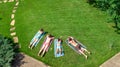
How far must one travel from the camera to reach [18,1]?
83.4ft

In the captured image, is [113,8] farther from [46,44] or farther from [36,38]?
[36,38]

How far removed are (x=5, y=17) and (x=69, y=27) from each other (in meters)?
6.31

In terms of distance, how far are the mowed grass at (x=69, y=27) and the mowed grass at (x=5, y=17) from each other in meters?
0.86

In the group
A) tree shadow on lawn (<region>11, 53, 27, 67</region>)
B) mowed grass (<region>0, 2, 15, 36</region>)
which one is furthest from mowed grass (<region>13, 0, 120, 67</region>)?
mowed grass (<region>0, 2, 15, 36</region>)

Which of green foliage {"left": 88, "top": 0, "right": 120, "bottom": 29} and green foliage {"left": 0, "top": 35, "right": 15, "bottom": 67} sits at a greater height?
green foliage {"left": 88, "top": 0, "right": 120, "bottom": 29}

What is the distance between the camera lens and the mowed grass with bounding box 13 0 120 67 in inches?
736

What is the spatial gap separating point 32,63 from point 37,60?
1.51 feet

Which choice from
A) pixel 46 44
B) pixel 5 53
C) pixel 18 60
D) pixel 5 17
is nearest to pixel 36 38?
pixel 46 44

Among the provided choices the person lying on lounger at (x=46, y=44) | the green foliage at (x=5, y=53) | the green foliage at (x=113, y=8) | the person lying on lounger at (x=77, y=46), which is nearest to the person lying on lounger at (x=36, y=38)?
the person lying on lounger at (x=46, y=44)

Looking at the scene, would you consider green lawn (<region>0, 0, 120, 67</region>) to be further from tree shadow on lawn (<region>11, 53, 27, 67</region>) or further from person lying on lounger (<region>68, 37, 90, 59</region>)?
tree shadow on lawn (<region>11, 53, 27, 67</region>)

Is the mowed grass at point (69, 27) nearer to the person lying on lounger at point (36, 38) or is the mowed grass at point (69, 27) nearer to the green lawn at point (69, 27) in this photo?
the green lawn at point (69, 27)

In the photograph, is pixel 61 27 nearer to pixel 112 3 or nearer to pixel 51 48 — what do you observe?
pixel 51 48

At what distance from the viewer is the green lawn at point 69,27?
18.7 metres

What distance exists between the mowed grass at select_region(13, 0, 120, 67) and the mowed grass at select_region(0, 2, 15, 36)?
2.82ft
